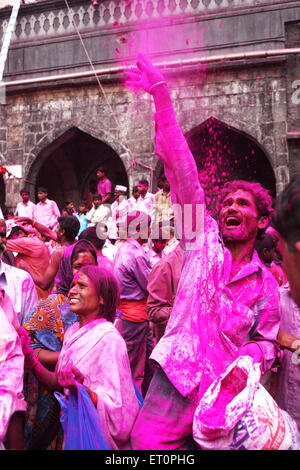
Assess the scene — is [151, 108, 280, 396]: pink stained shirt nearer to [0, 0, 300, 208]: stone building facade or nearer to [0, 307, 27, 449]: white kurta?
[0, 307, 27, 449]: white kurta

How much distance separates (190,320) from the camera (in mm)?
2273

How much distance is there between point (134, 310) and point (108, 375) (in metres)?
2.84

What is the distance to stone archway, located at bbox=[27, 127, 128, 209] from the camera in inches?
→ 619

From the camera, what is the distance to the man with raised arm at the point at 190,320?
2193 millimetres

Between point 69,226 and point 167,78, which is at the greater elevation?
point 167,78

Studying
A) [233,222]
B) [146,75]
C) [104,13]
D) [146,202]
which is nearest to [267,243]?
[233,222]

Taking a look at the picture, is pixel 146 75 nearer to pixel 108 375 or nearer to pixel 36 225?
pixel 108 375

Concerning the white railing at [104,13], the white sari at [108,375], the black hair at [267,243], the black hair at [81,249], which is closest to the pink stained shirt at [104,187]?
the white railing at [104,13]

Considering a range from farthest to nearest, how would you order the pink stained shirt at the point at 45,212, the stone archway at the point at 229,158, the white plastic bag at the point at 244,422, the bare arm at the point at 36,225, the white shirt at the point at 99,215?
1. the stone archway at the point at 229,158
2. the pink stained shirt at the point at 45,212
3. the white shirt at the point at 99,215
4. the bare arm at the point at 36,225
5. the white plastic bag at the point at 244,422

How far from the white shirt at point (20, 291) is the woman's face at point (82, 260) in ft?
1.25

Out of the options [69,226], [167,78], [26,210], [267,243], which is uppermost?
[167,78]

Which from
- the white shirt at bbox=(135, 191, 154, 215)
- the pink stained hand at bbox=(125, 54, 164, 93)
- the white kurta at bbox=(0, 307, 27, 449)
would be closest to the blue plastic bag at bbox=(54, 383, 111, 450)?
the white kurta at bbox=(0, 307, 27, 449)

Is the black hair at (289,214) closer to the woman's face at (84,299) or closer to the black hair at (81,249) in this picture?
the woman's face at (84,299)
